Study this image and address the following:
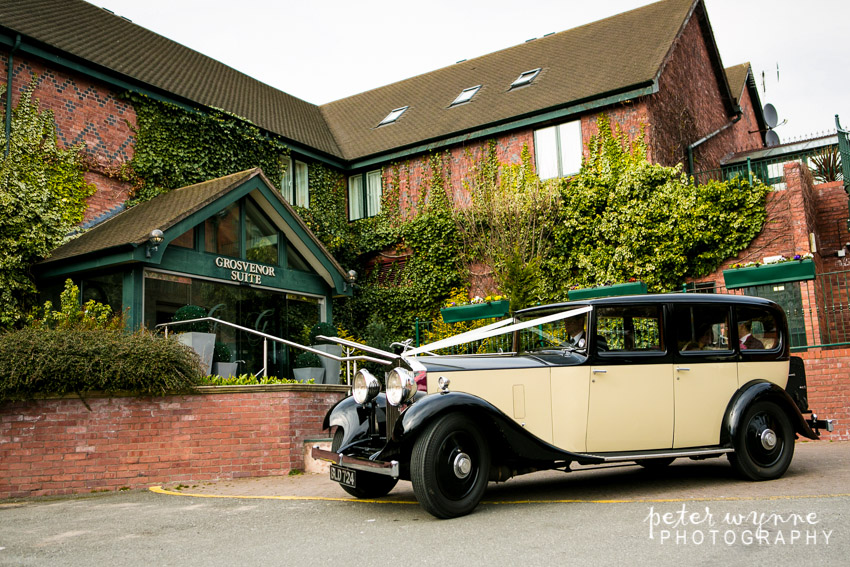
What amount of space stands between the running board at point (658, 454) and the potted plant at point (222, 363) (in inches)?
253

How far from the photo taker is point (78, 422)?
319 inches

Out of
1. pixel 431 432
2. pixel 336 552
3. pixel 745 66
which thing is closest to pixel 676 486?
pixel 431 432

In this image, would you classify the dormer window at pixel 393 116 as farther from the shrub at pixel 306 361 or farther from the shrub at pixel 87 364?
the shrub at pixel 87 364

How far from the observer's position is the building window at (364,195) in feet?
66.9

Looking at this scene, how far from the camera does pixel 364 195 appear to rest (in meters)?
20.6

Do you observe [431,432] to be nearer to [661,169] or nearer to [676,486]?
[676,486]

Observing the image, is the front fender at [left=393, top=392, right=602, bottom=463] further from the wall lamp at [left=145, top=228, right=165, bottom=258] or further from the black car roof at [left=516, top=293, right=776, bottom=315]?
the wall lamp at [left=145, top=228, right=165, bottom=258]

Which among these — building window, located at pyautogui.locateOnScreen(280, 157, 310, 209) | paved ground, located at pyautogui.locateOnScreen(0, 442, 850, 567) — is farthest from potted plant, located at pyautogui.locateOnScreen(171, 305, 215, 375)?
building window, located at pyautogui.locateOnScreen(280, 157, 310, 209)

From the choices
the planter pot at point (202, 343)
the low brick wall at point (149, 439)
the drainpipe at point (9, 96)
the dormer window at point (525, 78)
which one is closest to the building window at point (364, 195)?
the dormer window at point (525, 78)

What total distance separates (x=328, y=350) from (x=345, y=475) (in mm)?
6886

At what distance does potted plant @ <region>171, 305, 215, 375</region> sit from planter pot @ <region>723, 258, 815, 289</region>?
842 cm

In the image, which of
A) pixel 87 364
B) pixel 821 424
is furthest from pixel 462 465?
pixel 87 364

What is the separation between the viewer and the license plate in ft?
18.1

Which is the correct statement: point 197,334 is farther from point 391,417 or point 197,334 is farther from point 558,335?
point 558,335
